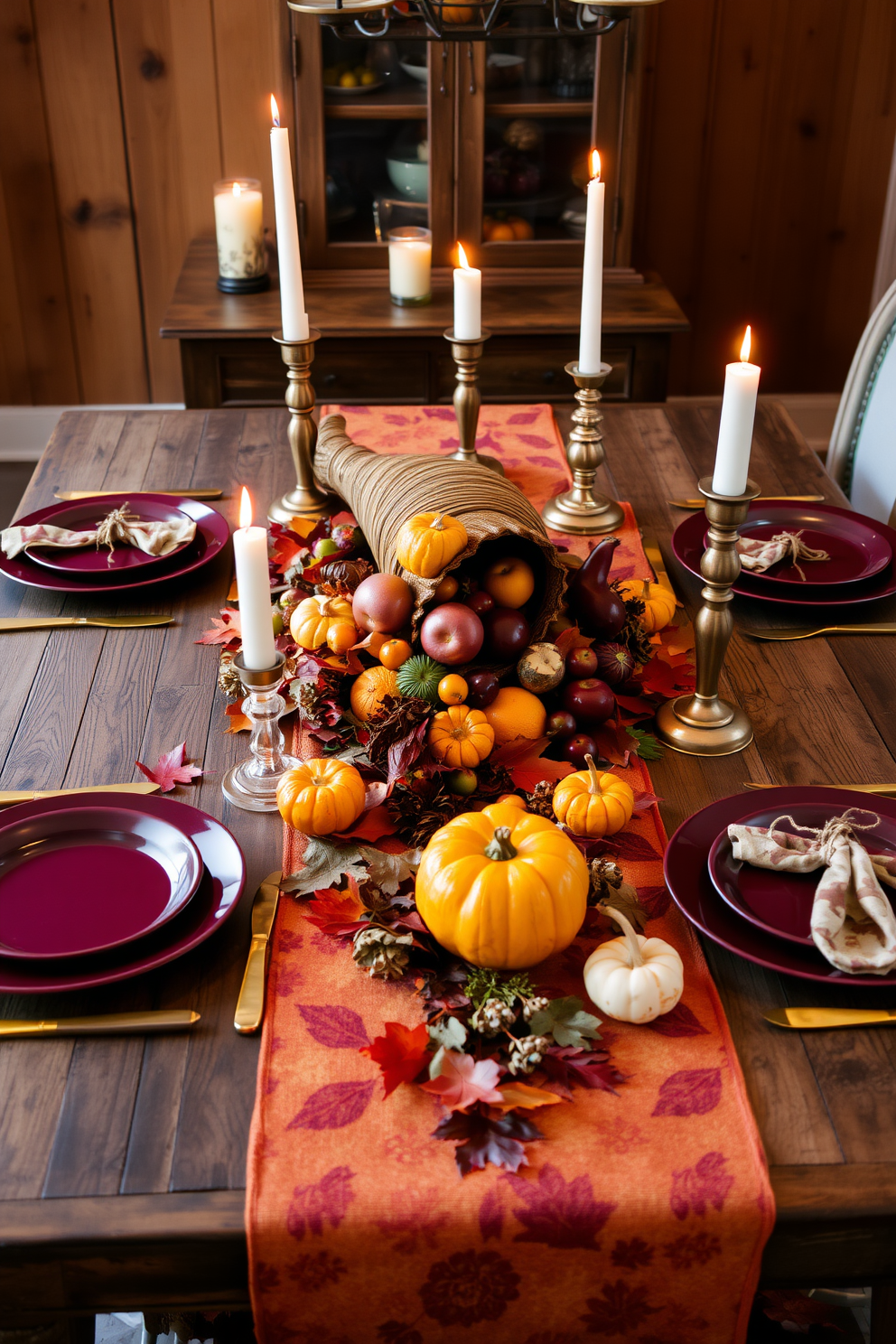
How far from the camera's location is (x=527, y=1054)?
0.82m

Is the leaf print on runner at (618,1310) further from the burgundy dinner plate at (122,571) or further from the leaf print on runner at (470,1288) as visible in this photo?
the burgundy dinner plate at (122,571)

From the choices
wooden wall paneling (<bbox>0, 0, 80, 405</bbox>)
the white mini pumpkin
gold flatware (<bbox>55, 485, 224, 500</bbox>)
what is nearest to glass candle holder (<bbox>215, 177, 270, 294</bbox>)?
wooden wall paneling (<bbox>0, 0, 80, 405</bbox>)

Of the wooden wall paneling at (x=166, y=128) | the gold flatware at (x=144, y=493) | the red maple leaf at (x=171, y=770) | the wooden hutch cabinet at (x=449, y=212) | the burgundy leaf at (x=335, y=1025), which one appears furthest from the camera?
the wooden wall paneling at (x=166, y=128)

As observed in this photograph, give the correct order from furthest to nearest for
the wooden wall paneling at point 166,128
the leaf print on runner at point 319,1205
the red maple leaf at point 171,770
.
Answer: the wooden wall paneling at point 166,128
the red maple leaf at point 171,770
the leaf print on runner at point 319,1205

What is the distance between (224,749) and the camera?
47.1 inches

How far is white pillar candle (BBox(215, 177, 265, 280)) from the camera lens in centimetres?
256

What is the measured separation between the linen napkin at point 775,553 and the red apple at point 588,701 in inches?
14.5

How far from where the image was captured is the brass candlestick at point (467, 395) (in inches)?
61.9

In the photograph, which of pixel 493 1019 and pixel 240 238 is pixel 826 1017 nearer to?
pixel 493 1019

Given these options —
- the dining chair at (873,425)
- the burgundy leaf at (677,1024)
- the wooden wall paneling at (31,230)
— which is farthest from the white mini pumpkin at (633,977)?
the wooden wall paneling at (31,230)

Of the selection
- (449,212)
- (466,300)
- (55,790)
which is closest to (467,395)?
(466,300)

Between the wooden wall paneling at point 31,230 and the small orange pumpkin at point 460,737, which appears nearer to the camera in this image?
the small orange pumpkin at point 460,737

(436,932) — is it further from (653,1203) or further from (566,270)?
(566,270)

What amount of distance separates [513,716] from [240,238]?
6.10 ft
